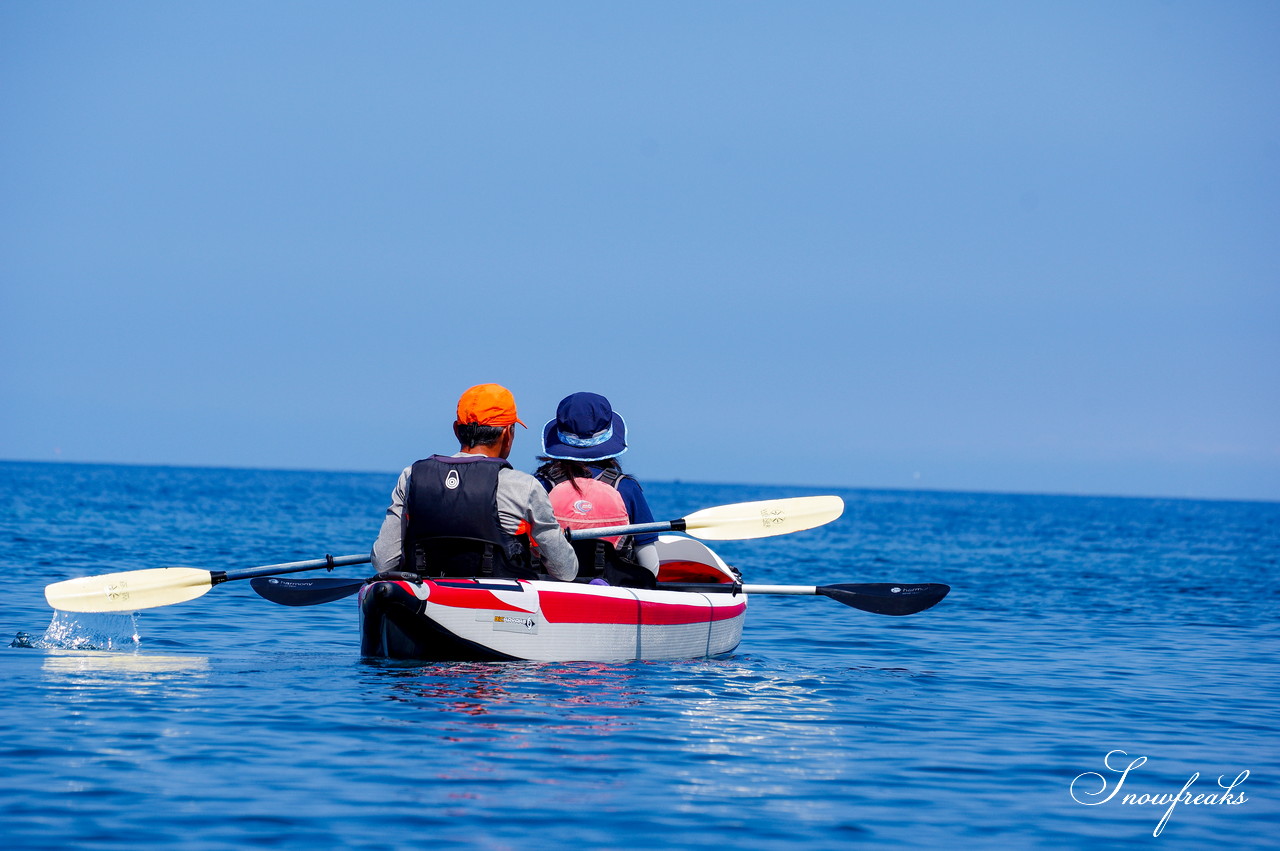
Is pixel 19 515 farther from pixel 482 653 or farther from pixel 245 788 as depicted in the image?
pixel 245 788

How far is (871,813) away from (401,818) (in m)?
1.97

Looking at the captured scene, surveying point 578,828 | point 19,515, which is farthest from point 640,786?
point 19,515

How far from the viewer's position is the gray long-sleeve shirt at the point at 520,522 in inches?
340

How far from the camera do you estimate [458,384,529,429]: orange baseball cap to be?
880 cm

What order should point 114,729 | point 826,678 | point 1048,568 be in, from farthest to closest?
point 1048,568 → point 826,678 → point 114,729

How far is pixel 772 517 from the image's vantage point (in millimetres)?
11297

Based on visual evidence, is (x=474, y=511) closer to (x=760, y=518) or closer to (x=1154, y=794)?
(x=760, y=518)

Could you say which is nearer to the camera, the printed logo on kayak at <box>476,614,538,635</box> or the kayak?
the kayak

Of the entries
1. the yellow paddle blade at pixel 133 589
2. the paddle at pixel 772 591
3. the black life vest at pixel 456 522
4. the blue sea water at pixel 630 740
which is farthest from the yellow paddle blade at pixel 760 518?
the yellow paddle blade at pixel 133 589

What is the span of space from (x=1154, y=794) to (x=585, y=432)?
4.71 metres

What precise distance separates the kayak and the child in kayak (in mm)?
489

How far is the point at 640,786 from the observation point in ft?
19.6

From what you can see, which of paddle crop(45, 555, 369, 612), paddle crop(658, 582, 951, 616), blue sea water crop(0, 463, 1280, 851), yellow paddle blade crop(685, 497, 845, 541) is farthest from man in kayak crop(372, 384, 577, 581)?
paddle crop(658, 582, 951, 616)

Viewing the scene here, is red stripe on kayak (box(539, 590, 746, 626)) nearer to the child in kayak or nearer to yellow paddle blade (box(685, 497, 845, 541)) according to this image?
the child in kayak
